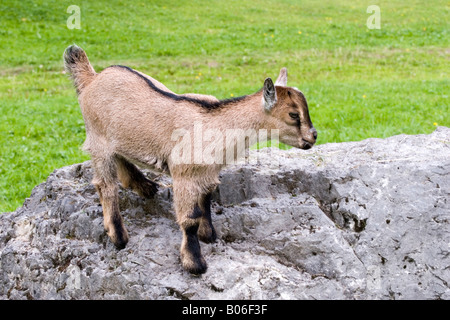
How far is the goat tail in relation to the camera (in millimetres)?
5469

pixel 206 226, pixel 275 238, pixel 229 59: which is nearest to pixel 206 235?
pixel 206 226

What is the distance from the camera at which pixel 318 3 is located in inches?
1152

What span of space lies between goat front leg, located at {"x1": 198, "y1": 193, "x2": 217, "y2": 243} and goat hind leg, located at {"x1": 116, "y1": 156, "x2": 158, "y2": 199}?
2.54 ft

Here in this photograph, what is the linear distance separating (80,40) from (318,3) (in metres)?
15.2

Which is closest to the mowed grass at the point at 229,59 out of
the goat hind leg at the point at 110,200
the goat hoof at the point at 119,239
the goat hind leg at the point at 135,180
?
the goat hind leg at the point at 135,180

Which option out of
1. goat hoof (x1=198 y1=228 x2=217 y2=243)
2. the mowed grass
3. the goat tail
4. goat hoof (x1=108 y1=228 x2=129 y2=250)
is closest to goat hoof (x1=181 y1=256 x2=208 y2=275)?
goat hoof (x1=198 y1=228 x2=217 y2=243)

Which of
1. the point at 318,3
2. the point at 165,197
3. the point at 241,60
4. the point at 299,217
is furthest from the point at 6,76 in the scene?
the point at 318,3

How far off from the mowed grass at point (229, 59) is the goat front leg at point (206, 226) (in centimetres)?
401

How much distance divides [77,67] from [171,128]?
1474 mm

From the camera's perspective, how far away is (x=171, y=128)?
15.6 ft

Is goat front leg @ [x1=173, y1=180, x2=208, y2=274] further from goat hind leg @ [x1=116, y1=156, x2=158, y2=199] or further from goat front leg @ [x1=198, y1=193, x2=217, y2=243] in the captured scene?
goat hind leg @ [x1=116, y1=156, x2=158, y2=199]

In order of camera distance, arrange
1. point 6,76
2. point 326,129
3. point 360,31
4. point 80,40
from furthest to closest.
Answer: point 360,31 → point 80,40 → point 6,76 → point 326,129

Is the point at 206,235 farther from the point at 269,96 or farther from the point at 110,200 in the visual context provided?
the point at 269,96

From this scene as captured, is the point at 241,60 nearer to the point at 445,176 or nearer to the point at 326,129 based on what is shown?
the point at 326,129
